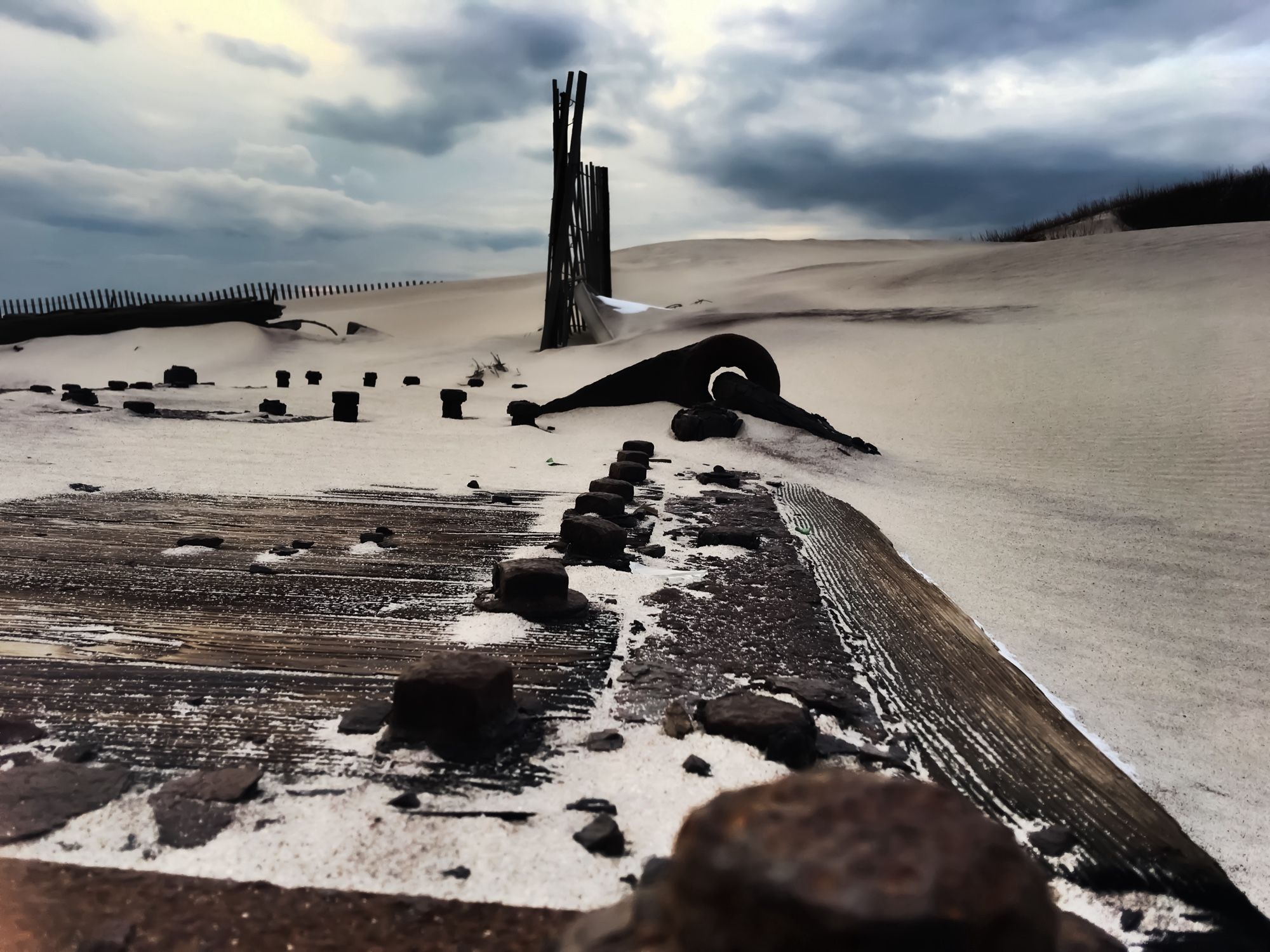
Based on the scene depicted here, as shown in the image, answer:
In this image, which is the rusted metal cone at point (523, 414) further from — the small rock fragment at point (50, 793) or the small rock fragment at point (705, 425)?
the small rock fragment at point (50, 793)

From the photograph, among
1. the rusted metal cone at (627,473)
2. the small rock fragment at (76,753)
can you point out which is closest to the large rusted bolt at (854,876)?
the small rock fragment at (76,753)

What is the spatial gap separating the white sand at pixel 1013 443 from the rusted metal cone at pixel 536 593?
0.56 ft

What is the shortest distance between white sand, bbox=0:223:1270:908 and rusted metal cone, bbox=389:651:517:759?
0.56m

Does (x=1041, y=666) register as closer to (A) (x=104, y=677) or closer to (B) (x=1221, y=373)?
(A) (x=104, y=677)

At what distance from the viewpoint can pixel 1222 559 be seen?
5.29 metres

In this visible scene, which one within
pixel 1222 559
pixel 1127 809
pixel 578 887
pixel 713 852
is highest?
pixel 713 852

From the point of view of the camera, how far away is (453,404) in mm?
8531

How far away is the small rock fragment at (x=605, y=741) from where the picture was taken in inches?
63.7

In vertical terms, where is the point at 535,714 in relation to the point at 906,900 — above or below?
below

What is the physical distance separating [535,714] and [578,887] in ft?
1.76

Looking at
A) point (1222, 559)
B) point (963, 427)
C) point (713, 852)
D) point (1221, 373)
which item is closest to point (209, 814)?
point (713, 852)

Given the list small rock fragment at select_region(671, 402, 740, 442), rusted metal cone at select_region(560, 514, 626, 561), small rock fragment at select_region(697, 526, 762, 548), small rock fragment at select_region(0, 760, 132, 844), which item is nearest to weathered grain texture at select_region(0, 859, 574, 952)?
small rock fragment at select_region(0, 760, 132, 844)

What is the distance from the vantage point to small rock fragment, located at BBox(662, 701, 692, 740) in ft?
5.55

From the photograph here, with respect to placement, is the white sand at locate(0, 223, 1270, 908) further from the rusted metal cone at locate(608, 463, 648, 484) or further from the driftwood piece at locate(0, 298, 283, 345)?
the driftwood piece at locate(0, 298, 283, 345)
